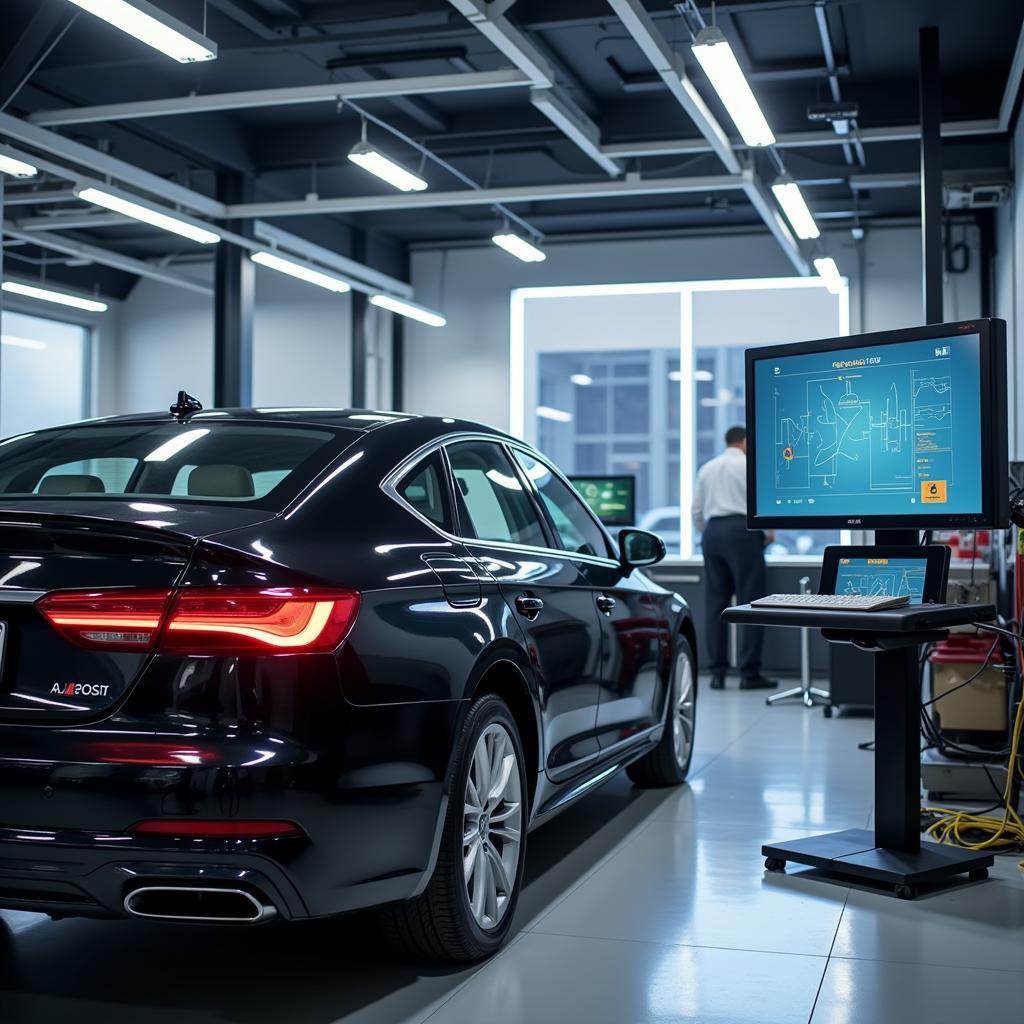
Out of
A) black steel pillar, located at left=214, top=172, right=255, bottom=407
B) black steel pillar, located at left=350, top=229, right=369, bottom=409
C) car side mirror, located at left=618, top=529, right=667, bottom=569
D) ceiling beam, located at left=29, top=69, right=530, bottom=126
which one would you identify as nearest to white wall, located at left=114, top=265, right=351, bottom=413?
black steel pillar, located at left=350, top=229, right=369, bottom=409

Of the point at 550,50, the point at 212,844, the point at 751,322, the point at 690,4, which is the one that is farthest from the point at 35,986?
the point at 751,322

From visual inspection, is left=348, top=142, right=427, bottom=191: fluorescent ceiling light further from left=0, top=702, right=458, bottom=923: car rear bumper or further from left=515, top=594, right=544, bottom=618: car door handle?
left=0, top=702, right=458, bottom=923: car rear bumper

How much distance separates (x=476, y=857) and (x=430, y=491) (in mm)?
850

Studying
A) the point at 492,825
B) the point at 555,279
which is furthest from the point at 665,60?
the point at 555,279

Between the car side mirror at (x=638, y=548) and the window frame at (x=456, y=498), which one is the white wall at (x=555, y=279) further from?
the window frame at (x=456, y=498)

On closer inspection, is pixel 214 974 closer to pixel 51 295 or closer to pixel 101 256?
pixel 51 295

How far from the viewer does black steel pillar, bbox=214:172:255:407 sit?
397 inches

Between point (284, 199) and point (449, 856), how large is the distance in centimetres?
952

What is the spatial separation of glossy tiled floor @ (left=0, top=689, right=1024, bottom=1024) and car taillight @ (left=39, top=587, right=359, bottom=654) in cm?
82

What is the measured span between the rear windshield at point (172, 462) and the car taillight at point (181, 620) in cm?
33

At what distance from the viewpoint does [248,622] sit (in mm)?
2346

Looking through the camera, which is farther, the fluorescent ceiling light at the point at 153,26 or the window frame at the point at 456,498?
the fluorescent ceiling light at the point at 153,26

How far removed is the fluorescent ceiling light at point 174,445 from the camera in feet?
9.84

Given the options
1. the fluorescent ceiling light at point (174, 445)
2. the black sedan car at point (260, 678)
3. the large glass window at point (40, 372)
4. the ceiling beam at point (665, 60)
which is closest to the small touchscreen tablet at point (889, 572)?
the black sedan car at point (260, 678)
